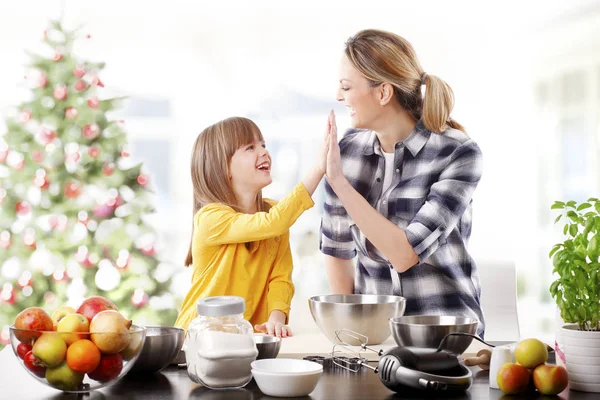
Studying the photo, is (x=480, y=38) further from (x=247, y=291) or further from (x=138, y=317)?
(x=247, y=291)

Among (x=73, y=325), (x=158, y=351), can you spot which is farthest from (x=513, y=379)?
Result: (x=73, y=325)

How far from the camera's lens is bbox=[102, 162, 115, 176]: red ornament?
4.70 meters

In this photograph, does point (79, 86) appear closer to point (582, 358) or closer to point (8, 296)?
point (8, 296)

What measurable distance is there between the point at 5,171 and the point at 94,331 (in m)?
3.73

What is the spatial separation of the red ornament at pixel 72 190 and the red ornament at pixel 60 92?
0.54m

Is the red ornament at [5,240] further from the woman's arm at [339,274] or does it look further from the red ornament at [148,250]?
the woman's arm at [339,274]

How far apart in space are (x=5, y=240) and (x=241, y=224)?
2.86m

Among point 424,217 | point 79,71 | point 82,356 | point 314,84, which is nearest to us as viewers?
point 82,356

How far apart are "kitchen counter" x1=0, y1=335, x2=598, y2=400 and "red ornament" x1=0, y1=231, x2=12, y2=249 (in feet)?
11.0

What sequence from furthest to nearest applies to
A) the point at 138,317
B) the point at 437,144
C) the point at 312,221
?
the point at 312,221, the point at 138,317, the point at 437,144

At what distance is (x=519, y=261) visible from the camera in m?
7.00

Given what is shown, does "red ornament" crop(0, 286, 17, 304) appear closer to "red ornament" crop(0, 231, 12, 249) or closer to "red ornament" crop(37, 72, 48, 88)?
"red ornament" crop(0, 231, 12, 249)

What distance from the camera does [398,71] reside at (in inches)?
92.2

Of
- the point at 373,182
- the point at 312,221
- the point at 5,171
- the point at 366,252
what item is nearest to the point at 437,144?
the point at 373,182
